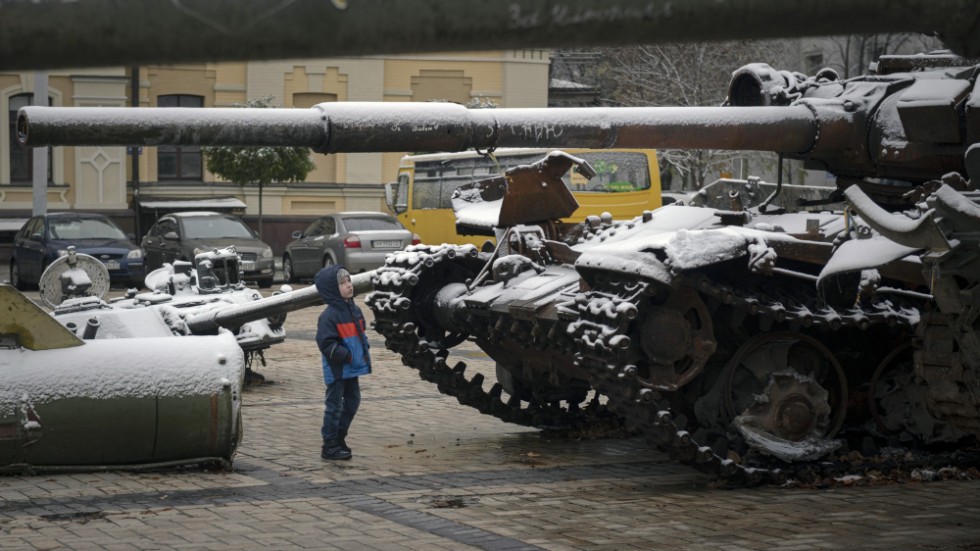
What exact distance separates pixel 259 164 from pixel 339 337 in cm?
2249

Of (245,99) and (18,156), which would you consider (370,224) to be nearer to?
(245,99)

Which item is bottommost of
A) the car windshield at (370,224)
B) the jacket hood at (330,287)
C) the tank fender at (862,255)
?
the car windshield at (370,224)

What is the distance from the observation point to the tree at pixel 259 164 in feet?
103

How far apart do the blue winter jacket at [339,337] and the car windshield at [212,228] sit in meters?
16.6

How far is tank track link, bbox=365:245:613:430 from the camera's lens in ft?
34.1

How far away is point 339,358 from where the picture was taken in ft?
31.2

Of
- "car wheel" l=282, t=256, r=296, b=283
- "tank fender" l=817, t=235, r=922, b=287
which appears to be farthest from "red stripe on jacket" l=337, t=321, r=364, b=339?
"car wheel" l=282, t=256, r=296, b=283

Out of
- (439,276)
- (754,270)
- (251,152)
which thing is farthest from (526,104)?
(754,270)

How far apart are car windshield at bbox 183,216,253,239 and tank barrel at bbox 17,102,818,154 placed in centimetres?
1821

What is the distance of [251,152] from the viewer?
1224 inches

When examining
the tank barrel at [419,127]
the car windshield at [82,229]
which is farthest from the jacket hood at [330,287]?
the car windshield at [82,229]

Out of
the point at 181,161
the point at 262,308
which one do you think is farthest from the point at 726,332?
the point at 181,161

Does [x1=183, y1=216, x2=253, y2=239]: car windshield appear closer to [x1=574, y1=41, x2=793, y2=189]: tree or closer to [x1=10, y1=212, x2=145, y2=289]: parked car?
[x1=10, y1=212, x2=145, y2=289]: parked car

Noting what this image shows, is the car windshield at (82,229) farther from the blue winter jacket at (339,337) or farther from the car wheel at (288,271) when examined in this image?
the blue winter jacket at (339,337)
